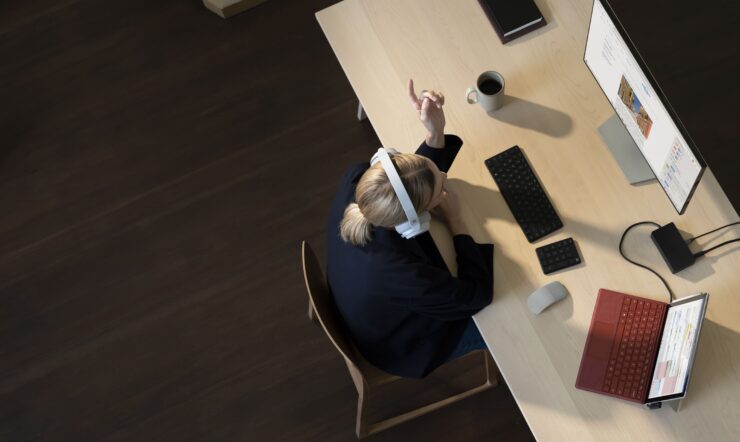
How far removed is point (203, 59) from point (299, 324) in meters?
1.23

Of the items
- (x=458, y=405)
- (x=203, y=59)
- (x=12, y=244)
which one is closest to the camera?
(x=458, y=405)

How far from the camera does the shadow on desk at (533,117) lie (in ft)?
7.16

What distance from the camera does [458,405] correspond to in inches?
109

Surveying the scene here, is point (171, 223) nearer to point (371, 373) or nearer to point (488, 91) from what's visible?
point (371, 373)

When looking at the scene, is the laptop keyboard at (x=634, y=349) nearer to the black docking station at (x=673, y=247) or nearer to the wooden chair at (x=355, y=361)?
the black docking station at (x=673, y=247)

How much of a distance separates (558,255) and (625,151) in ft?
1.15

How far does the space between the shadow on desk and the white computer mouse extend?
1.46 ft

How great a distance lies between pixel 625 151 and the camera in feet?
6.96

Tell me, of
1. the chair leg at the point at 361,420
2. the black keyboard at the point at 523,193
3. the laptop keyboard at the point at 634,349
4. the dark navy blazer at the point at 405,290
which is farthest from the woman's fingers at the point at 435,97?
the chair leg at the point at 361,420

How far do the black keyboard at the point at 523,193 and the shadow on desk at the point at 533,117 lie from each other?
95 mm

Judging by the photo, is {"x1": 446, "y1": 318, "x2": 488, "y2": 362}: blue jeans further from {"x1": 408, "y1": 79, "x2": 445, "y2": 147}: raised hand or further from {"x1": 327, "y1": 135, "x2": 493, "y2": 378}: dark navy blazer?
{"x1": 408, "y1": 79, "x2": 445, "y2": 147}: raised hand

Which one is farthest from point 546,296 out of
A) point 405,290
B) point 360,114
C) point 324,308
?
point 360,114

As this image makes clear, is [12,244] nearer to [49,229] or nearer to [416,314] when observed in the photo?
[49,229]

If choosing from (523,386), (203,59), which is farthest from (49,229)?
(523,386)
